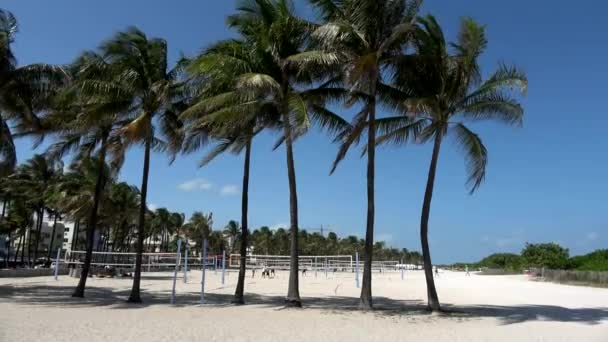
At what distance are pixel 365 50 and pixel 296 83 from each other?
7.72 ft

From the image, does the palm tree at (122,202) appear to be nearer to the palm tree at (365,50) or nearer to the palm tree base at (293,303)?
the palm tree base at (293,303)

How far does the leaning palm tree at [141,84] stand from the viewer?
1588 centimetres

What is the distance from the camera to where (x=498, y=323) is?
40.9ft

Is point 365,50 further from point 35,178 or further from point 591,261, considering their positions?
point 591,261

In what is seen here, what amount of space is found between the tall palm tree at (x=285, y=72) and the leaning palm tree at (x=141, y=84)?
2868mm

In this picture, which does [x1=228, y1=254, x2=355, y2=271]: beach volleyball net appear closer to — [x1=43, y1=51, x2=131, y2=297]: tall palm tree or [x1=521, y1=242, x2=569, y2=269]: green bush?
Result: [x1=43, y1=51, x2=131, y2=297]: tall palm tree

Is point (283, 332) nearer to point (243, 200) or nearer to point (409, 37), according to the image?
point (243, 200)

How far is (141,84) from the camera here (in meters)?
16.3

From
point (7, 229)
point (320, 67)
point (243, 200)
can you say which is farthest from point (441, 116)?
point (7, 229)

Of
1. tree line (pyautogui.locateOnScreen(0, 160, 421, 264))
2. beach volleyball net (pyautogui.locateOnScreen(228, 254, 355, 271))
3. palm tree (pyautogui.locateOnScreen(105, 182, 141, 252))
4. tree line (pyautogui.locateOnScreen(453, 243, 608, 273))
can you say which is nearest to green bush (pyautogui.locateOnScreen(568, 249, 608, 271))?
tree line (pyautogui.locateOnScreen(453, 243, 608, 273))

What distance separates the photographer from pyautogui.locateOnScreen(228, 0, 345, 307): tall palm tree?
14.1 m

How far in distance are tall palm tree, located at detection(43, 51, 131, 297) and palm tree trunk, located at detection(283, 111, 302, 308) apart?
220 inches

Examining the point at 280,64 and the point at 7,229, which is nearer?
the point at 280,64

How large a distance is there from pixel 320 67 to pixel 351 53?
3.50ft
